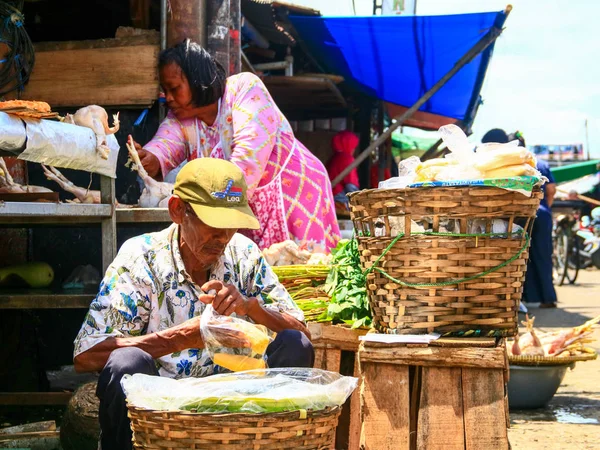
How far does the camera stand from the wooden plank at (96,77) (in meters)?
5.29

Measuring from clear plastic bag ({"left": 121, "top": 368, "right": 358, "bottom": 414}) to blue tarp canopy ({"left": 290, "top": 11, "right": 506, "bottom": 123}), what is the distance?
5934mm

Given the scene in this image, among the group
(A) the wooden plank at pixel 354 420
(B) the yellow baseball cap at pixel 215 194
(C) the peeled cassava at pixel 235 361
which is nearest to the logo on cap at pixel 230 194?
(B) the yellow baseball cap at pixel 215 194

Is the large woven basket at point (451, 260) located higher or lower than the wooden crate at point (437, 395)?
higher

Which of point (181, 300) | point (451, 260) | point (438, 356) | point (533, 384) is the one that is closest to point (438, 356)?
Result: point (438, 356)

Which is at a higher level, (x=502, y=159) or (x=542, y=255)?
(x=502, y=159)

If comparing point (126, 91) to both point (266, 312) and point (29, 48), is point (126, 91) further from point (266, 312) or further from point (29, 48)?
point (266, 312)

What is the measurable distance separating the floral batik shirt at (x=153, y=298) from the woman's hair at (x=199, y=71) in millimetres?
1704

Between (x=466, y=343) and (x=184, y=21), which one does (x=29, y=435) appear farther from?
(x=184, y=21)

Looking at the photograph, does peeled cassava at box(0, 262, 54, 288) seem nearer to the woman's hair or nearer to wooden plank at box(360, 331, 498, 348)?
the woman's hair

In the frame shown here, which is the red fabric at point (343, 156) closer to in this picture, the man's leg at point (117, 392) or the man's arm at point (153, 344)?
the man's arm at point (153, 344)

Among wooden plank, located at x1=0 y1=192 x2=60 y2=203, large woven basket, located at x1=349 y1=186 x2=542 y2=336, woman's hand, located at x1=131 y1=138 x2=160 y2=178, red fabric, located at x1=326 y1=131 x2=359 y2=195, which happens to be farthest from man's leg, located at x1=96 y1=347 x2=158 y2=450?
red fabric, located at x1=326 y1=131 x2=359 y2=195

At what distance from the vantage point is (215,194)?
2627 millimetres

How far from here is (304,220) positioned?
454 centimetres

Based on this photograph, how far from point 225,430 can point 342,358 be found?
5.50ft
